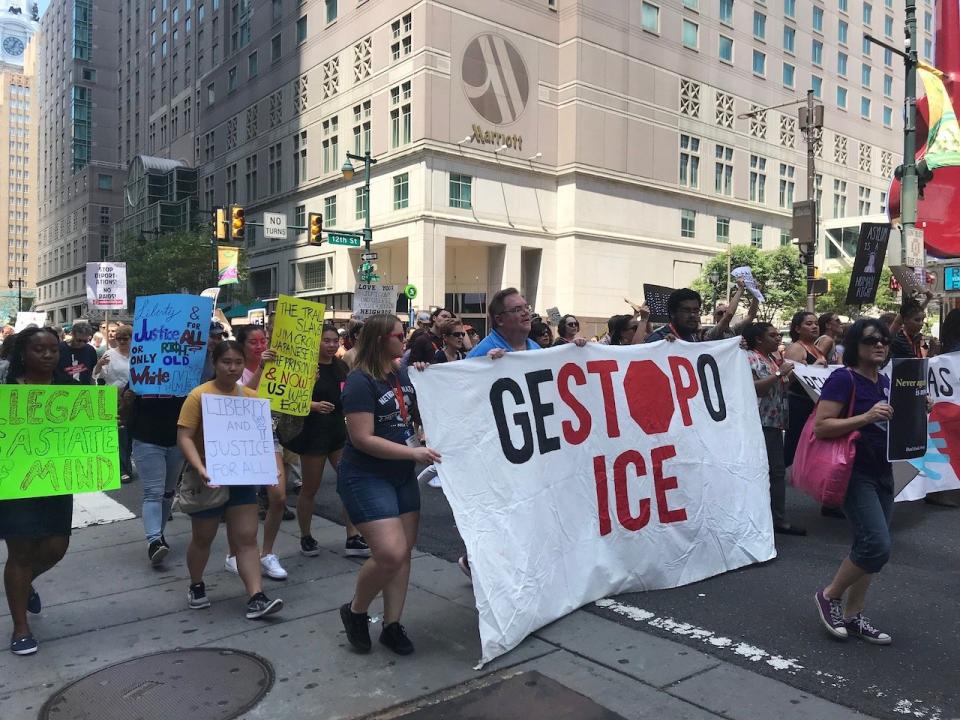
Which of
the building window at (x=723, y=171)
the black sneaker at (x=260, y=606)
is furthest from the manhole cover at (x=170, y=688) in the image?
the building window at (x=723, y=171)

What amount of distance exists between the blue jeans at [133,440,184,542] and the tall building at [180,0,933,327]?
99.1 feet

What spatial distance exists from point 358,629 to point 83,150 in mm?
96068

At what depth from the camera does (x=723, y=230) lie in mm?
47188

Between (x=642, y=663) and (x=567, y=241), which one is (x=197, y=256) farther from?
(x=642, y=663)

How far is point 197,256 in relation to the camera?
149ft

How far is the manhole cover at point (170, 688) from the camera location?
11.9 ft

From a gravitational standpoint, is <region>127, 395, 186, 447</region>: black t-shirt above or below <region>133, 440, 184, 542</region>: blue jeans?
above

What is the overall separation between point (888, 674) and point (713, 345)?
8.08 ft

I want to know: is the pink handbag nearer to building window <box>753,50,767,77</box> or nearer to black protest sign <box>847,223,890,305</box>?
black protest sign <box>847,223,890,305</box>

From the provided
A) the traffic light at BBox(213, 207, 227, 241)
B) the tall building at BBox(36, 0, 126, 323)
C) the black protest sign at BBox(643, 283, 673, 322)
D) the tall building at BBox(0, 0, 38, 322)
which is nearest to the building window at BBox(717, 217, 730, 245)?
the traffic light at BBox(213, 207, 227, 241)

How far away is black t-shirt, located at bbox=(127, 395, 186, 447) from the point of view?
5855mm

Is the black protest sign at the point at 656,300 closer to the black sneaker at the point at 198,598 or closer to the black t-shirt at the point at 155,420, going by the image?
the black t-shirt at the point at 155,420

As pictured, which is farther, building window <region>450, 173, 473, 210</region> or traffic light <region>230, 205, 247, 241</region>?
building window <region>450, 173, 473, 210</region>

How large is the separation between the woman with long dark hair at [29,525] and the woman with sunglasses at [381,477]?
1.62m
